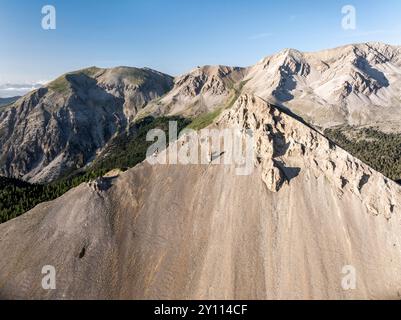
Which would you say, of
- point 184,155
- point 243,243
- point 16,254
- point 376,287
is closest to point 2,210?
point 16,254

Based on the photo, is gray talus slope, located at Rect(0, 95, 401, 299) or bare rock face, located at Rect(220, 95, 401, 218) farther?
bare rock face, located at Rect(220, 95, 401, 218)

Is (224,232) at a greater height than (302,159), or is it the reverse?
(302,159)

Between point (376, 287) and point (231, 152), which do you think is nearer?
point (376, 287)

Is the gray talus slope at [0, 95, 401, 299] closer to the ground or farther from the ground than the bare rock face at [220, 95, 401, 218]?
closer to the ground

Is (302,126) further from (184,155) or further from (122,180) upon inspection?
(122,180)

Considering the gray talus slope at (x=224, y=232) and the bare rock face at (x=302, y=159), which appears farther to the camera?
the bare rock face at (x=302, y=159)

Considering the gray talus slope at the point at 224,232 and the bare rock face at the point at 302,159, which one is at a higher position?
the bare rock face at the point at 302,159
